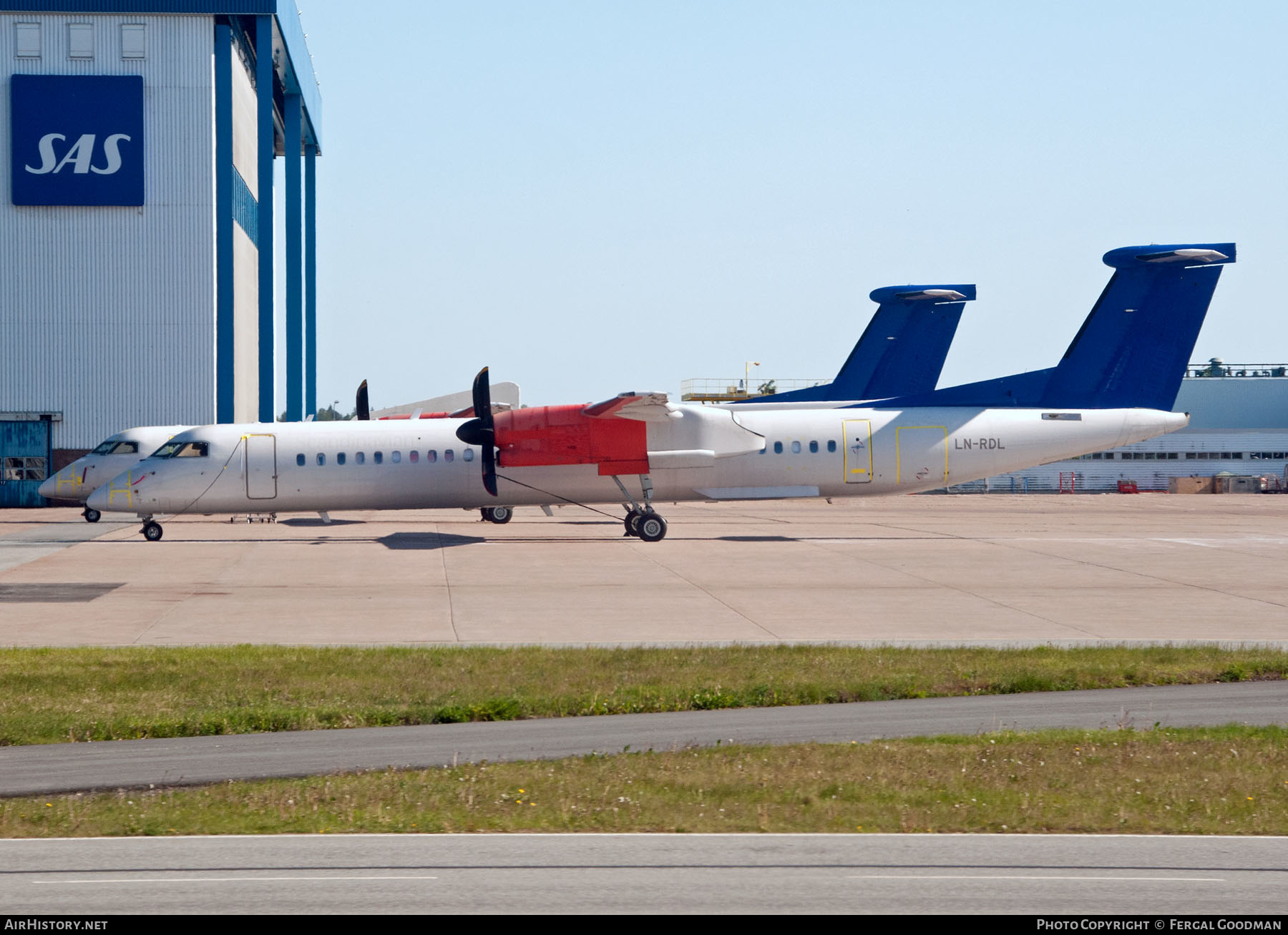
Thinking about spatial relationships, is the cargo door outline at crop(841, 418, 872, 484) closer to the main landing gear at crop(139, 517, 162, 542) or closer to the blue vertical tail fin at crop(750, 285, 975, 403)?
the blue vertical tail fin at crop(750, 285, 975, 403)

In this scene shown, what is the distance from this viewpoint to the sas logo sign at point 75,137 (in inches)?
1924

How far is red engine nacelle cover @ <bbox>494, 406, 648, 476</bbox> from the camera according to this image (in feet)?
106

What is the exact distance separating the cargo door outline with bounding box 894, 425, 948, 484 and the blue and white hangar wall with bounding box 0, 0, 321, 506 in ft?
93.4

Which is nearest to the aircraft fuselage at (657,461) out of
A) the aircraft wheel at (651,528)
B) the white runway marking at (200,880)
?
the aircraft wheel at (651,528)

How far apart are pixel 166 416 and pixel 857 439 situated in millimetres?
29317

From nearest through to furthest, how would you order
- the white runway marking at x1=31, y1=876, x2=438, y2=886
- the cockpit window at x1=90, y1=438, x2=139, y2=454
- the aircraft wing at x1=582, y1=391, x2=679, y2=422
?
the white runway marking at x1=31, y1=876, x2=438, y2=886 < the aircraft wing at x1=582, y1=391, x2=679, y2=422 < the cockpit window at x1=90, y1=438, x2=139, y2=454

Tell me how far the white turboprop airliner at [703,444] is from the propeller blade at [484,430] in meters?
0.04

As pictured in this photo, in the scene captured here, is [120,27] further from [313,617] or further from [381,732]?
[381,732]

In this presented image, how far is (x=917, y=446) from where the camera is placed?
3362 cm

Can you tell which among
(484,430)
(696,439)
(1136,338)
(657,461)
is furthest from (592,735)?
(1136,338)

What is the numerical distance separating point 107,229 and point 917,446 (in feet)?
111

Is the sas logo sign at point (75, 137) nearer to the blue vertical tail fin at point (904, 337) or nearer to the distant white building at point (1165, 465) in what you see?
the blue vertical tail fin at point (904, 337)

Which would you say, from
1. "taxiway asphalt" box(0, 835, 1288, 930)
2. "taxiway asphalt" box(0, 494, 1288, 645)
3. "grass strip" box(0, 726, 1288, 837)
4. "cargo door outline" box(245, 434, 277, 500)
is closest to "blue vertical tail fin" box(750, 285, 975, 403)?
"taxiway asphalt" box(0, 494, 1288, 645)

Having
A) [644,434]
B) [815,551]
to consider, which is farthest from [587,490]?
[815,551]
